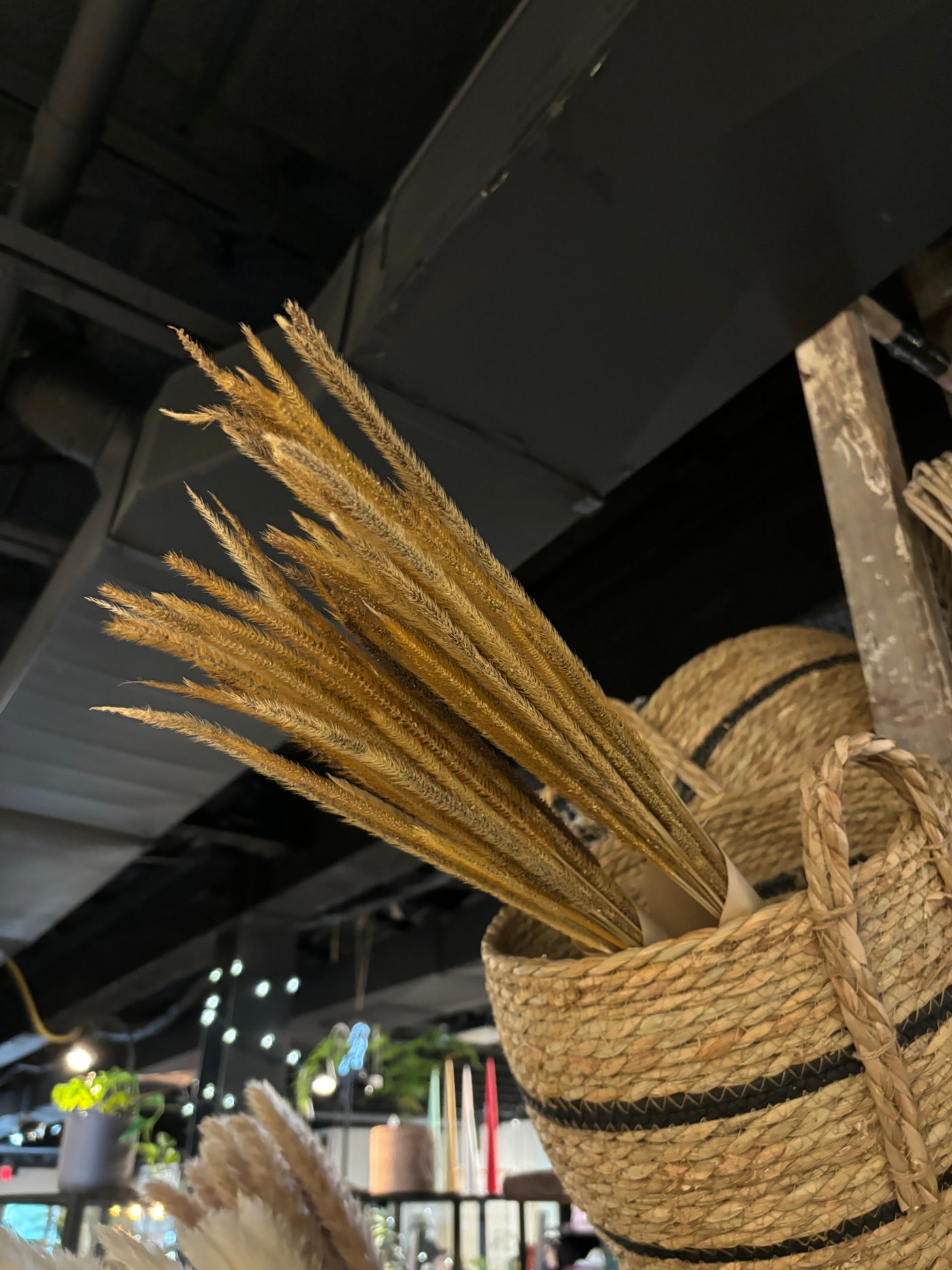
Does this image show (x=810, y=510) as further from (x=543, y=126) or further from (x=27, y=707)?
(x=27, y=707)

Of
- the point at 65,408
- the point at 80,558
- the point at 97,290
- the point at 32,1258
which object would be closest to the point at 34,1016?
the point at 80,558

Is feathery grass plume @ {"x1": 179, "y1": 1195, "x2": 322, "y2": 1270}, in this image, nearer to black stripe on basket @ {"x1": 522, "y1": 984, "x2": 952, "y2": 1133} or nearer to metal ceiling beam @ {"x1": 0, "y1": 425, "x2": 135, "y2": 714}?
black stripe on basket @ {"x1": 522, "y1": 984, "x2": 952, "y2": 1133}

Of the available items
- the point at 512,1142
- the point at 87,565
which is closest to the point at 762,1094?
the point at 87,565

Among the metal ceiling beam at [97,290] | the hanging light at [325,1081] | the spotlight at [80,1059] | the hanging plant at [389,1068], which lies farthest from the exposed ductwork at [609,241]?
the spotlight at [80,1059]

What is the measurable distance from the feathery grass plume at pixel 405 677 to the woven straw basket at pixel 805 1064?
0.25 feet

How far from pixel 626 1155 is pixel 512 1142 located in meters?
11.0

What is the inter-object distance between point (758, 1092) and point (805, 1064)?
0.03m

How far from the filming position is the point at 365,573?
0.44 meters

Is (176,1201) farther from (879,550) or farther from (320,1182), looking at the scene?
(879,550)

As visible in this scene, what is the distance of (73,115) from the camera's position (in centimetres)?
121

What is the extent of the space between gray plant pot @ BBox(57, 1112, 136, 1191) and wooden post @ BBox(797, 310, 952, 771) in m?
3.12

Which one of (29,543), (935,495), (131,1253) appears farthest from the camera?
(29,543)

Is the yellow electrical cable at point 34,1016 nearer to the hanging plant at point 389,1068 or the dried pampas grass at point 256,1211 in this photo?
the hanging plant at point 389,1068

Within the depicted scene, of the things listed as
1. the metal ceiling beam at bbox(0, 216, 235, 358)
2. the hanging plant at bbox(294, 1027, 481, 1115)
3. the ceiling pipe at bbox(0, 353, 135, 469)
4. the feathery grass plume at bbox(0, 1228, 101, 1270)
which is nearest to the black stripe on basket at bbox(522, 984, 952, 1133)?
the feathery grass plume at bbox(0, 1228, 101, 1270)
